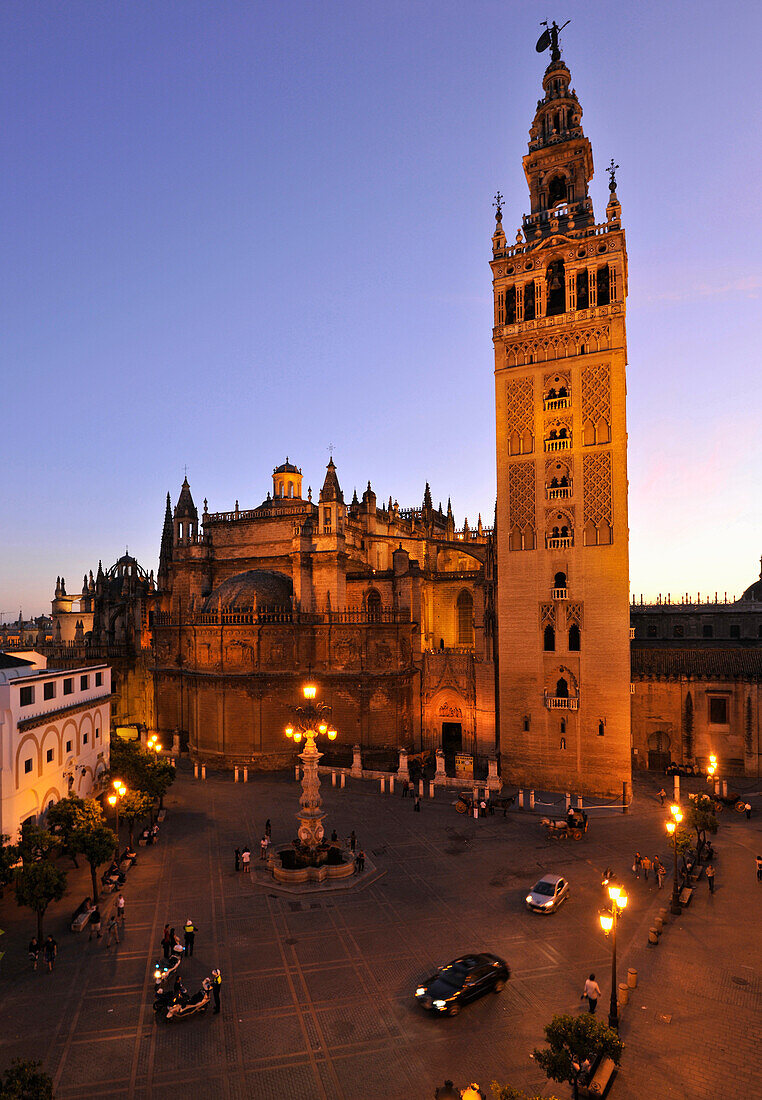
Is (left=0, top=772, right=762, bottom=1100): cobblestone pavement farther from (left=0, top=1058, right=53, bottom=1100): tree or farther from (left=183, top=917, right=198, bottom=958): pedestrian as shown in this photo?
(left=0, top=1058, right=53, bottom=1100): tree

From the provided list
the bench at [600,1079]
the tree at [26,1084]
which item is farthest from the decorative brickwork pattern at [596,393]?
the tree at [26,1084]

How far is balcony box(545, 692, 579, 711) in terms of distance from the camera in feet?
112

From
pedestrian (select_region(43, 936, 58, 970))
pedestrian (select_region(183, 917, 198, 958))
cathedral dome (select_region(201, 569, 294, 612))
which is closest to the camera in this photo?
pedestrian (select_region(43, 936, 58, 970))

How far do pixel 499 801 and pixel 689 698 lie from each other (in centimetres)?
1620

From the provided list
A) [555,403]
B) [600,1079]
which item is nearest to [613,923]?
[600,1079]

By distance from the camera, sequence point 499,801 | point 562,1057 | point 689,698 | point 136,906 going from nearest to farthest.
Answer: point 562,1057 < point 136,906 < point 499,801 < point 689,698

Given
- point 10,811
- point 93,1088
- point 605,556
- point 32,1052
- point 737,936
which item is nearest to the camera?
point 93,1088

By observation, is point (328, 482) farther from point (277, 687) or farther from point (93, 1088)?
point (93, 1088)

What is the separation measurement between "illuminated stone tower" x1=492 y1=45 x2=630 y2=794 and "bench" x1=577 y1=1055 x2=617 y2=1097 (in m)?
21.9

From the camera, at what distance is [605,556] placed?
33.9 m

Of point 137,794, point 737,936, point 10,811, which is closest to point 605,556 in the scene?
point 737,936

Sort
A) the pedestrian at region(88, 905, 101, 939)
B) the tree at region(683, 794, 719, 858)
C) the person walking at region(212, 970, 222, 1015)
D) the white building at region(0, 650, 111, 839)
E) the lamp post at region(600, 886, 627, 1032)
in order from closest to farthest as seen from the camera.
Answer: the lamp post at region(600, 886, 627, 1032) < the person walking at region(212, 970, 222, 1015) < the pedestrian at region(88, 905, 101, 939) < the white building at region(0, 650, 111, 839) < the tree at region(683, 794, 719, 858)

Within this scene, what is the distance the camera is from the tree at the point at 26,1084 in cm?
974

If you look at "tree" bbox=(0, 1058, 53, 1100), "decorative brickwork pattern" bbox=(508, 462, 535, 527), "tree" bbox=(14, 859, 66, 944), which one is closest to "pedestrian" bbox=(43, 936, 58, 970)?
"tree" bbox=(14, 859, 66, 944)
